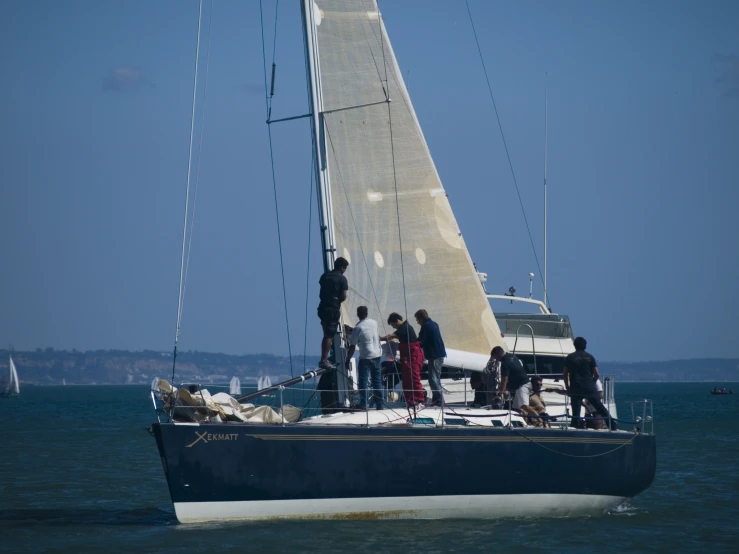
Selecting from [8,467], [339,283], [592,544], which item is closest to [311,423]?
[339,283]

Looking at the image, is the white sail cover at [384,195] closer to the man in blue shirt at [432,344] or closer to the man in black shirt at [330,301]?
the man in blue shirt at [432,344]

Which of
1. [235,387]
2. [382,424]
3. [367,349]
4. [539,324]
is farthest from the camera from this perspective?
[539,324]

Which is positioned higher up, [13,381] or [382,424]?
[13,381]

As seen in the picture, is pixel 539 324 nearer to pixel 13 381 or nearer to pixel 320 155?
pixel 320 155

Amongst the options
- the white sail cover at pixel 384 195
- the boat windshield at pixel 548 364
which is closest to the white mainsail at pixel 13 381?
the boat windshield at pixel 548 364

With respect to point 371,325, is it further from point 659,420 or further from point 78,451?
point 659,420

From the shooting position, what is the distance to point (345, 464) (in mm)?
15320

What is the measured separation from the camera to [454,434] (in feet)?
51.6

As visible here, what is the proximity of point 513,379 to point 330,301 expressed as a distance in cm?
310

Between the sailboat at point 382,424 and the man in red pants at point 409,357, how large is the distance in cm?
49

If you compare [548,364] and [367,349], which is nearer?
[367,349]

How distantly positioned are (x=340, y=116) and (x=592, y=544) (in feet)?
25.7

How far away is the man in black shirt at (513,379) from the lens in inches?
695

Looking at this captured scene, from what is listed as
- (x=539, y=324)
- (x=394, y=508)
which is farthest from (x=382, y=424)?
(x=539, y=324)
